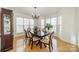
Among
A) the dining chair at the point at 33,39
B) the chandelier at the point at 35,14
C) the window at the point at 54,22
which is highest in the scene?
the chandelier at the point at 35,14

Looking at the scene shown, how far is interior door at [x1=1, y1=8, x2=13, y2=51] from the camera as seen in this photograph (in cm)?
296

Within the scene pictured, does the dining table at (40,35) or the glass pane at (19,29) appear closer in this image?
the glass pane at (19,29)

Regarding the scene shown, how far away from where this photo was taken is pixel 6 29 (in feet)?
10.2

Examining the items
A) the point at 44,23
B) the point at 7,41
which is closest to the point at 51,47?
the point at 44,23

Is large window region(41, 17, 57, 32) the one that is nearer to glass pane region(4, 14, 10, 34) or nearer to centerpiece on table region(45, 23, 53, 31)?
centerpiece on table region(45, 23, 53, 31)

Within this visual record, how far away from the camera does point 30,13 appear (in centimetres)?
293

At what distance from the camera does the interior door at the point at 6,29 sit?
9.70ft

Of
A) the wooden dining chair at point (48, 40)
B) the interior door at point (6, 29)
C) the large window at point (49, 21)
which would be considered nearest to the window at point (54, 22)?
the large window at point (49, 21)

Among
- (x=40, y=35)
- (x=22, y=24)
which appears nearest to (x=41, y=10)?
(x=22, y=24)

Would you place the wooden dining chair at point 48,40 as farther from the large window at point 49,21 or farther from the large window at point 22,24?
the large window at point 22,24

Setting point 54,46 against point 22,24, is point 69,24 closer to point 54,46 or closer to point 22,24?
point 54,46
